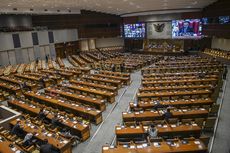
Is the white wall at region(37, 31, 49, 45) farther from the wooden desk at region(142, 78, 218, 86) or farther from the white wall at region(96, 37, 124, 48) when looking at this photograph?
the wooden desk at region(142, 78, 218, 86)

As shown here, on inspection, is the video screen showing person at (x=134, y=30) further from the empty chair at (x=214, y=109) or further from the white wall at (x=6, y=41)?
the empty chair at (x=214, y=109)

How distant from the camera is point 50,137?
8.45 m

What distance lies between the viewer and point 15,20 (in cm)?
2705

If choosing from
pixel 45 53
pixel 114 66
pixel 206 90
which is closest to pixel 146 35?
pixel 114 66

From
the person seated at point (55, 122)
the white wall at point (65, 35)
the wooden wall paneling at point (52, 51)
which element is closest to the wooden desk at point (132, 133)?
the person seated at point (55, 122)

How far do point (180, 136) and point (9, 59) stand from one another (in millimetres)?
24809

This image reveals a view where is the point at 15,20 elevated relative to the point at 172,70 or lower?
elevated

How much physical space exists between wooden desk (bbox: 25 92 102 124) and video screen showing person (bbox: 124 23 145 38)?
2220 cm

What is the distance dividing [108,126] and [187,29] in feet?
73.6

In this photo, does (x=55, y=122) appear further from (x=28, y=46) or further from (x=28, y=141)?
(x=28, y=46)

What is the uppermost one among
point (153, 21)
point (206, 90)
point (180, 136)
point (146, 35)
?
point (153, 21)

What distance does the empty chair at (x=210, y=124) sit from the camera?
8.59 m

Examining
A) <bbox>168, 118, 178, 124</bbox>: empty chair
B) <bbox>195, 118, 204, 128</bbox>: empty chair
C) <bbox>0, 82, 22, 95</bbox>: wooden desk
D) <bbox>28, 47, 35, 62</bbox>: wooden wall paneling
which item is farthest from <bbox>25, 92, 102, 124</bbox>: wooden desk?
<bbox>28, 47, 35, 62</bbox>: wooden wall paneling

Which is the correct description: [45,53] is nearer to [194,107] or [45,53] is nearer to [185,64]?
[185,64]
